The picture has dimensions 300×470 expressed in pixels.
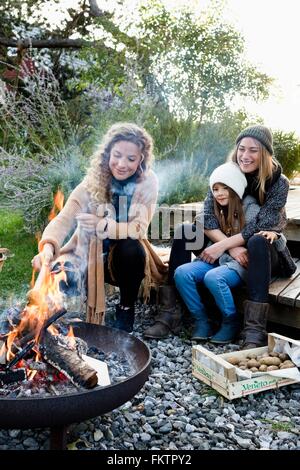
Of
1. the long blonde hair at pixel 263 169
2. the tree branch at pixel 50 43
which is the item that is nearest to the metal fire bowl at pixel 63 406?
the long blonde hair at pixel 263 169

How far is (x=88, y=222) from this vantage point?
2.95m

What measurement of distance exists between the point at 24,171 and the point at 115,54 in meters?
3.03

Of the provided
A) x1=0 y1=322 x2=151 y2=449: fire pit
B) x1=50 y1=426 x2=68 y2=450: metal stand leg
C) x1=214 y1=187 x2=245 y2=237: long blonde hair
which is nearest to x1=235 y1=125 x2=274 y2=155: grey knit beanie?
x1=214 y1=187 x2=245 y2=237: long blonde hair

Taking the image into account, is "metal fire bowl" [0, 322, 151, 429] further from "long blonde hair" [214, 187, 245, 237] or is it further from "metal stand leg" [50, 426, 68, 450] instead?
"long blonde hair" [214, 187, 245, 237]

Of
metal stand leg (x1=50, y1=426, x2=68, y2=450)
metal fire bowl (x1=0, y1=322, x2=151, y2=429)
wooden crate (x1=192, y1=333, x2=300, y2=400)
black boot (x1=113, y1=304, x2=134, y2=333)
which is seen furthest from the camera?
black boot (x1=113, y1=304, x2=134, y2=333)

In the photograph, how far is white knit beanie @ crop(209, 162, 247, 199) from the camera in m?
3.03

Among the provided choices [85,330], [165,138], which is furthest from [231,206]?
[165,138]

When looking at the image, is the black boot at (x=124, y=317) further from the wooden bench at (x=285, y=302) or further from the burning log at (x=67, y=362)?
the burning log at (x=67, y=362)

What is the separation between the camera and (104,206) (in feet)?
9.94

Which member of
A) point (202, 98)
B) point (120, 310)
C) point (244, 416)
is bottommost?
point (244, 416)

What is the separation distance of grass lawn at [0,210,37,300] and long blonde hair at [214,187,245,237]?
1729 mm

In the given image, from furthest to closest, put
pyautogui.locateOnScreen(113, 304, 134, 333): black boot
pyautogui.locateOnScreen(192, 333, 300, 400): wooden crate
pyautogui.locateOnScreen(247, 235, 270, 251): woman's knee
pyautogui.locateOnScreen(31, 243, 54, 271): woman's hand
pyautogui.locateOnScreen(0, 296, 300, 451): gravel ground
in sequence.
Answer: pyautogui.locateOnScreen(113, 304, 134, 333): black boot → pyautogui.locateOnScreen(247, 235, 270, 251): woman's knee → pyautogui.locateOnScreen(31, 243, 54, 271): woman's hand → pyautogui.locateOnScreen(192, 333, 300, 400): wooden crate → pyautogui.locateOnScreen(0, 296, 300, 451): gravel ground
